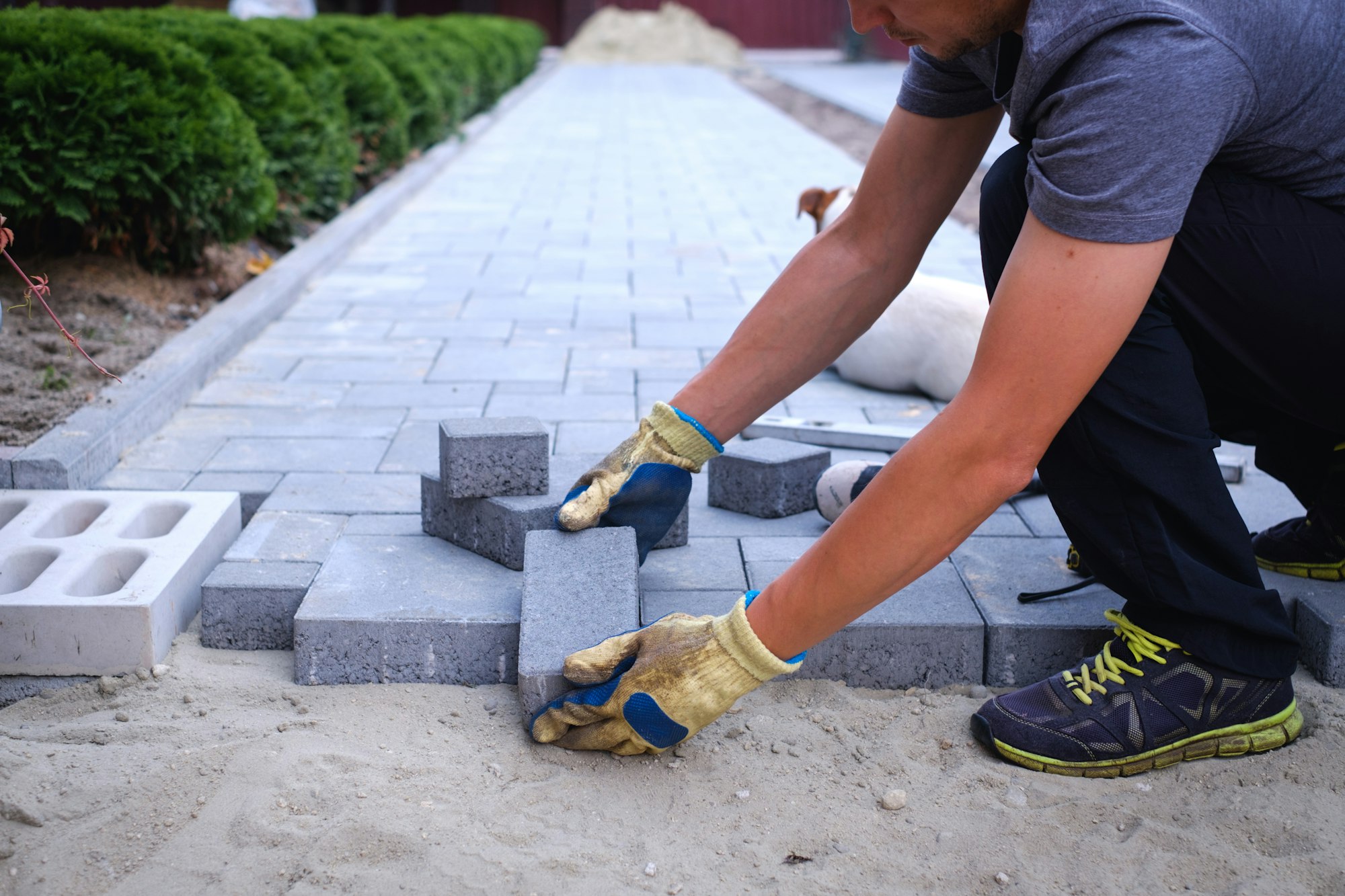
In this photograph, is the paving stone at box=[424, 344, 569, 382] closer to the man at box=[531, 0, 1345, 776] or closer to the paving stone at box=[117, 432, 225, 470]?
the paving stone at box=[117, 432, 225, 470]

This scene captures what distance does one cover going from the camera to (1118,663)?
2.00 metres

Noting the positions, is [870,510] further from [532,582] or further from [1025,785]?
[532,582]

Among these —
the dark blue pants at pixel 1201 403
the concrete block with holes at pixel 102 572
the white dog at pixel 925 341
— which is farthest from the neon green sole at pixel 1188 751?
the white dog at pixel 925 341

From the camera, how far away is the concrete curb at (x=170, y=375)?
289 centimetres

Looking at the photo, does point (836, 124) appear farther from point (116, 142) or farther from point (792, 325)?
point (792, 325)

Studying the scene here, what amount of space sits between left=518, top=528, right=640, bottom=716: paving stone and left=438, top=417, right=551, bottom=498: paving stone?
0.60 ft

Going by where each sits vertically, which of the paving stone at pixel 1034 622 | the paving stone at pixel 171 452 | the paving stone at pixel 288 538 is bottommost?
the paving stone at pixel 171 452

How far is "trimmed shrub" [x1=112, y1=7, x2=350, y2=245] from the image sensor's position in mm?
5586

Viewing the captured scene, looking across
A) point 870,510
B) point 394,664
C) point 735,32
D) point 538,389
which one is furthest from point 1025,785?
point 735,32

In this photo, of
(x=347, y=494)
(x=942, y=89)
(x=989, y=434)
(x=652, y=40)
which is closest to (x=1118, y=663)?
(x=989, y=434)

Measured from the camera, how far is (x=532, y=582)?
2.19 metres

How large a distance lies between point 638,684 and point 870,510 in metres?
0.46

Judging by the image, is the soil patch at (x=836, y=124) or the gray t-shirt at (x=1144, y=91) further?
the soil patch at (x=836, y=124)

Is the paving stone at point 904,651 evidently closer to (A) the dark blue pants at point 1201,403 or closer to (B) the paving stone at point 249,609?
(A) the dark blue pants at point 1201,403
